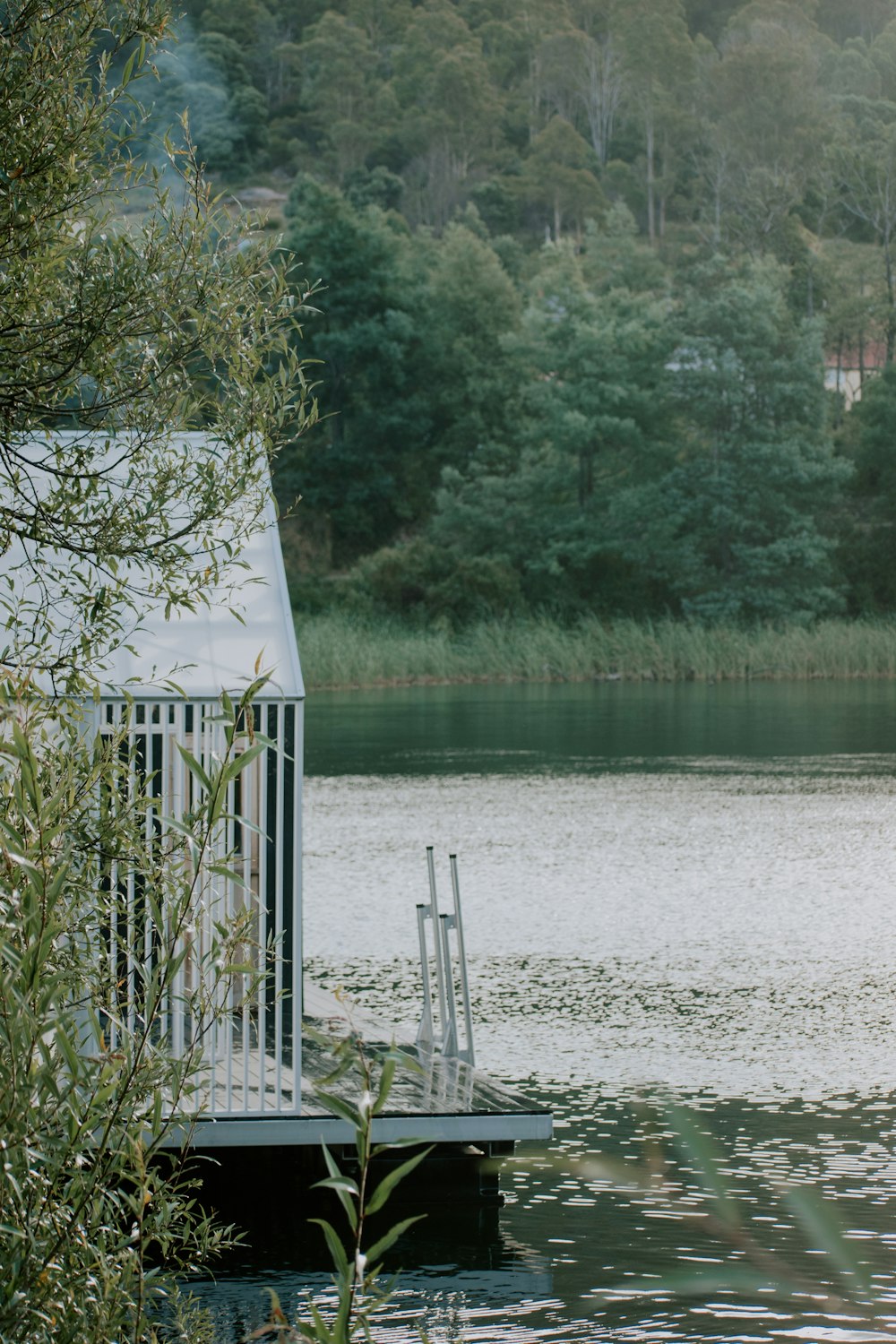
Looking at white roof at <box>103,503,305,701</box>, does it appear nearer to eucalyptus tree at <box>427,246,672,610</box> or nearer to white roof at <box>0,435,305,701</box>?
white roof at <box>0,435,305,701</box>

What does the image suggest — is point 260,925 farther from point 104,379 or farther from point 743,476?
point 743,476

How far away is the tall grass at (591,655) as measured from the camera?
39781 millimetres

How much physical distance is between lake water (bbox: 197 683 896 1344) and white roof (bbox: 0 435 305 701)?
1.92m

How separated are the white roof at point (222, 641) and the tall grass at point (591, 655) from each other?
31.3 meters

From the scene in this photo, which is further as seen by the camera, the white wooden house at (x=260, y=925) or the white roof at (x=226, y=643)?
the white roof at (x=226, y=643)

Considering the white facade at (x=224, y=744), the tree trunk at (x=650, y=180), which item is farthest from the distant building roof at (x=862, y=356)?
the white facade at (x=224, y=744)

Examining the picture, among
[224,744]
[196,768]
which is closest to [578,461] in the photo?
[224,744]

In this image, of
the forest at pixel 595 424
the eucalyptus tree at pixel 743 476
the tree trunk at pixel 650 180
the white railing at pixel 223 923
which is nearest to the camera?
the white railing at pixel 223 923

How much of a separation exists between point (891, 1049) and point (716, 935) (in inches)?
139

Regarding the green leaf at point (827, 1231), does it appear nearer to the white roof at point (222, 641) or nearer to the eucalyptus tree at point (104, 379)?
the eucalyptus tree at point (104, 379)

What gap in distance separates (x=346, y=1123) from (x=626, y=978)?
5.09m

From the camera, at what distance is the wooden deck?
664 centimetres

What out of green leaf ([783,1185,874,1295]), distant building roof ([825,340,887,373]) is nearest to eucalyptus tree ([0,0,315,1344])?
green leaf ([783,1185,874,1295])

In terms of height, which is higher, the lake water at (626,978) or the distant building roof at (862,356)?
the distant building roof at (862,356)
